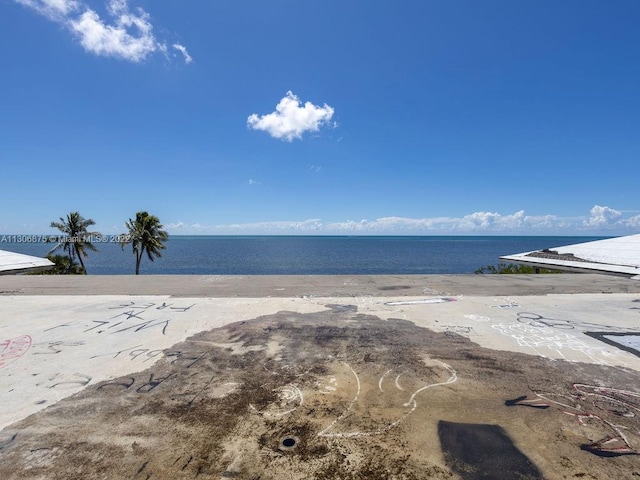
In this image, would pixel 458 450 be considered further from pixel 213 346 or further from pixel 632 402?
pixel 213 346

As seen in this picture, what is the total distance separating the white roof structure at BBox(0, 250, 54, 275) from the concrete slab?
14747 mm

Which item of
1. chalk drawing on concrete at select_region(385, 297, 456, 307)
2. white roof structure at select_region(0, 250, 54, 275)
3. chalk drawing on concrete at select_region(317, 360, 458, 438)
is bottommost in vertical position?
chalk drawing on concrete at select_region(317, 360, 458, 438)

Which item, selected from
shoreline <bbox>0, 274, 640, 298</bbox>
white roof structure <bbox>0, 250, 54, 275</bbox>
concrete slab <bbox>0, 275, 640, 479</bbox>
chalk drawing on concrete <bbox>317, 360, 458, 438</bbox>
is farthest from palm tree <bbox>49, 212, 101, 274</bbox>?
chalk drawing on concrete <bbox>317, 360, 458, 438</bbox>

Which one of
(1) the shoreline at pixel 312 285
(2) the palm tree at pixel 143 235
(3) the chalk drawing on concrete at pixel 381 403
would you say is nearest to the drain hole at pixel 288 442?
(3) the chalk drawing on concrete at pixel 381 403

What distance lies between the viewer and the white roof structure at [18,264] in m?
21.3

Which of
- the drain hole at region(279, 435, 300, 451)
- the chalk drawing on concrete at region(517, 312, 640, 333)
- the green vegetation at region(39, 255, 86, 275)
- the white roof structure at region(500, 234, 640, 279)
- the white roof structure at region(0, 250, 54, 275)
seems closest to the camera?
the drain hole at region(279, 435, 300, 451)

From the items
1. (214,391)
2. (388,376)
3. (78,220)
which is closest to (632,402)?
(388,376)

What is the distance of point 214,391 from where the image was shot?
18.1 ft

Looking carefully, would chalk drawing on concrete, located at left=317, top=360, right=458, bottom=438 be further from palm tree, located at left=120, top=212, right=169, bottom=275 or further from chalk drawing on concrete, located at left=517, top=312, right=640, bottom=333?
palm tree, located at left=120, top=212, right=169, bottom=275

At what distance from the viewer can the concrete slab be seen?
12.5ft

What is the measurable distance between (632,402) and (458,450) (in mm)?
3640

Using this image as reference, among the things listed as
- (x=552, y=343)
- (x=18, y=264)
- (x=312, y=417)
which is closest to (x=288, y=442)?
(x=312, y=417)

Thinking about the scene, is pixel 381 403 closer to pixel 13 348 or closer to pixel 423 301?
pixel 423 301

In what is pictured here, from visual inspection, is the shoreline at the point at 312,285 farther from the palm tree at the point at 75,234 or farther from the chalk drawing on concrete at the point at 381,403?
the palm tree at the point at 75,234
